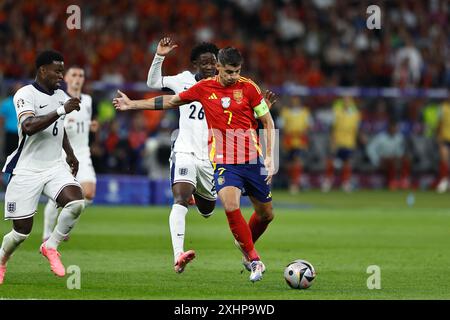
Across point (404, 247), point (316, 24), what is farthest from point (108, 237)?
point (316, 24)

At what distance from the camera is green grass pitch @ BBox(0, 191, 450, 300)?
1112cm

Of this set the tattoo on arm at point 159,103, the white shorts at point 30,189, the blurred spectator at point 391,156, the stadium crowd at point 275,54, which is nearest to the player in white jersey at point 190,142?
the tattoo on arm at point 159,103

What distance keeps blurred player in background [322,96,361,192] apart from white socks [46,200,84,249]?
18.2 metres

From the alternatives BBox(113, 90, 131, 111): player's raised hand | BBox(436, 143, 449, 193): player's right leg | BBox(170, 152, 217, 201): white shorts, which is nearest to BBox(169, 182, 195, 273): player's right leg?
BBox(170, 152, 217, 201): white shorts

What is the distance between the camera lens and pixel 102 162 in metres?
27.0

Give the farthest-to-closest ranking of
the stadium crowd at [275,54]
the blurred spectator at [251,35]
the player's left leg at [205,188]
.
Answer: the blurred spectator at [251,35] < the stadium crowd at [275,54] < the player's left leg at [205,188]

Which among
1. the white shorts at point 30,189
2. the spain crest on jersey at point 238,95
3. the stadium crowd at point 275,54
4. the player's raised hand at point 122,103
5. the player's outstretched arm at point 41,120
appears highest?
the stadium crowd at point 275,54

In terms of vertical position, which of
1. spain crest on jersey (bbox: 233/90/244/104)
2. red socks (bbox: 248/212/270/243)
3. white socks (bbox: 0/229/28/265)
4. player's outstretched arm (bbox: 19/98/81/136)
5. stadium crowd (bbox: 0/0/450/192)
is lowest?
white socks (bbox: 0/229/28/265)

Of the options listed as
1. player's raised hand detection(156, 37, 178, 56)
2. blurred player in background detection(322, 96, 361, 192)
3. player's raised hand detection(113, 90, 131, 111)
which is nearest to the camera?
player's raised hand detection(113, 90, 131, 111)

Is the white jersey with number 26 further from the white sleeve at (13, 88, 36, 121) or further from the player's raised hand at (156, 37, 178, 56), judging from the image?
the white sleeve at (13, 88, 36, 121)

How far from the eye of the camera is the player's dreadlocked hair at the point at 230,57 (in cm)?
1177

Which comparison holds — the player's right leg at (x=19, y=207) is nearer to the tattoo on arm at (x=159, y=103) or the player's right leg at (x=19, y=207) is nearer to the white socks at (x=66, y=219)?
the white socks at (x=66, y=219)

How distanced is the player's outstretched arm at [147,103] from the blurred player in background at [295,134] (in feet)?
56.4

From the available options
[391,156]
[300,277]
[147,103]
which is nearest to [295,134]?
[391,156]
